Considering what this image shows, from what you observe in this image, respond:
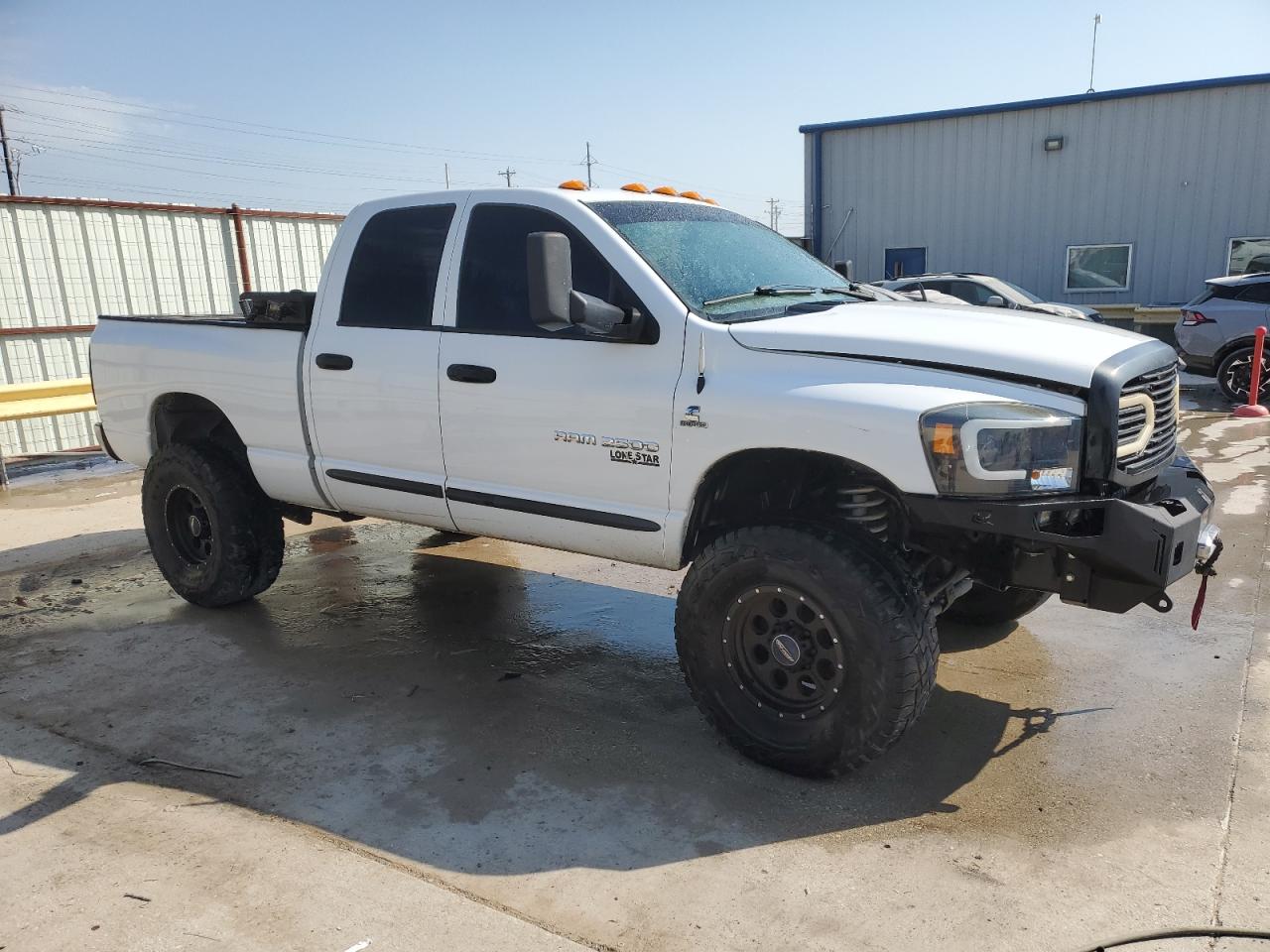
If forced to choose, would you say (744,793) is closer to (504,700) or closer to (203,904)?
(504,700)

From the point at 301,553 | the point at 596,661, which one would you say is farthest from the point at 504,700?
the point at 301,553

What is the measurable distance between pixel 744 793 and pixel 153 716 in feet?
8.18

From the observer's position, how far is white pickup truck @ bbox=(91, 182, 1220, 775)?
2.96m

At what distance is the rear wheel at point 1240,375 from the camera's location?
11750 mm

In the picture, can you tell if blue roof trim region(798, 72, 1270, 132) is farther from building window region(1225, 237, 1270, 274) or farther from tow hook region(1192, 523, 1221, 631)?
tow hook region(1192, 523, 1221, 631)

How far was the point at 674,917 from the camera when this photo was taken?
8.82ft

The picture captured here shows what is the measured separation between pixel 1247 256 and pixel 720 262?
1690cm

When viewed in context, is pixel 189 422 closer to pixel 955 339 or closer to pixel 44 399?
pixel 955 339

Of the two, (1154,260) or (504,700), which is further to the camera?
(1154,260)

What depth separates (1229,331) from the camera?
11.9 meters

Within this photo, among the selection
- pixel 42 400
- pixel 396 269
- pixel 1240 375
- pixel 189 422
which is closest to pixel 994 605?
pixel 396 269

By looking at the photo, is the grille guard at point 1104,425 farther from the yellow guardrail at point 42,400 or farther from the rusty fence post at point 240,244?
the rusty fence post at point 240,244

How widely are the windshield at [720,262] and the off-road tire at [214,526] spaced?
2.53m

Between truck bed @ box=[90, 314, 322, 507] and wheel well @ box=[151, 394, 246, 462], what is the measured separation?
0.05 metres
